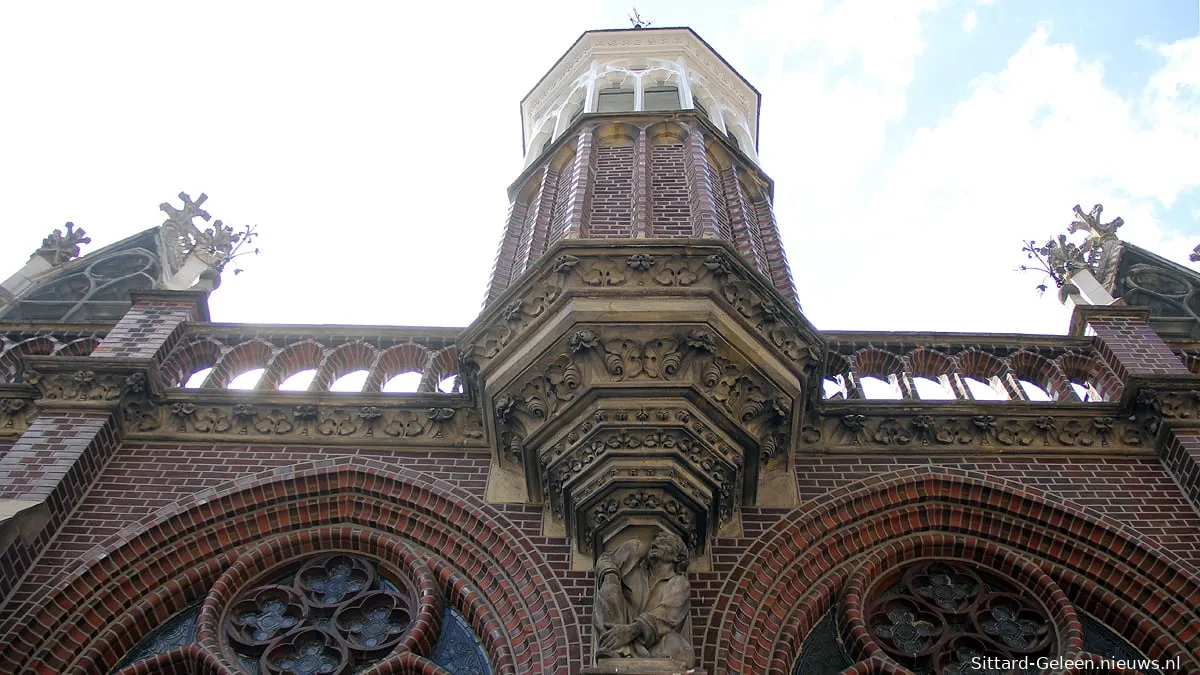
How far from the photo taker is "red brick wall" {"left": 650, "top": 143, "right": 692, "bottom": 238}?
10.4 metres

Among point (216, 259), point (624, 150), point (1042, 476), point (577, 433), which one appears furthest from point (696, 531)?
point (216, 259)

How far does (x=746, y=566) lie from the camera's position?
24.8 feet

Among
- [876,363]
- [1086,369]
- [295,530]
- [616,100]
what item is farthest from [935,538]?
[616,100]

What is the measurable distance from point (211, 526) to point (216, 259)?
493 cm

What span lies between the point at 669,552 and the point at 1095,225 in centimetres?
896

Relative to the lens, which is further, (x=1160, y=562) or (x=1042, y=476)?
(x=1042, y=476)

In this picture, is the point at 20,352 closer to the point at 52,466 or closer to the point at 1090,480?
the point at 52,466

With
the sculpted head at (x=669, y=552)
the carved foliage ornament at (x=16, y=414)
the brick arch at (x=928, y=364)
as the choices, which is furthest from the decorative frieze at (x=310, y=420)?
the brick arch at (x=928, y=364)

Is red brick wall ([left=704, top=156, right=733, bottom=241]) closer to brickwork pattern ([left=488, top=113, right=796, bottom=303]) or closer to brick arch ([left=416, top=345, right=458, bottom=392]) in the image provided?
brickwork pattern ([left=488, top=113, right=796, bottom=303])

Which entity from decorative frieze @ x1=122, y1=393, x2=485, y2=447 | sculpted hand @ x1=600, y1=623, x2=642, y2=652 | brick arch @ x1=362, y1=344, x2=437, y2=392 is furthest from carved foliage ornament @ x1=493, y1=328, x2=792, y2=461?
brick arch @ x1=362, y1=344, x2=437, y2=392

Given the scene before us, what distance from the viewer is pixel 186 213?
13211 mm

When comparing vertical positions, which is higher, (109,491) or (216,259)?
(216,259)

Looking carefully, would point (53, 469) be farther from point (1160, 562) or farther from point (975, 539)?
point (1160, 562)

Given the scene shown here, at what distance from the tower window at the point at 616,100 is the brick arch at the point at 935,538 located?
347 inches
